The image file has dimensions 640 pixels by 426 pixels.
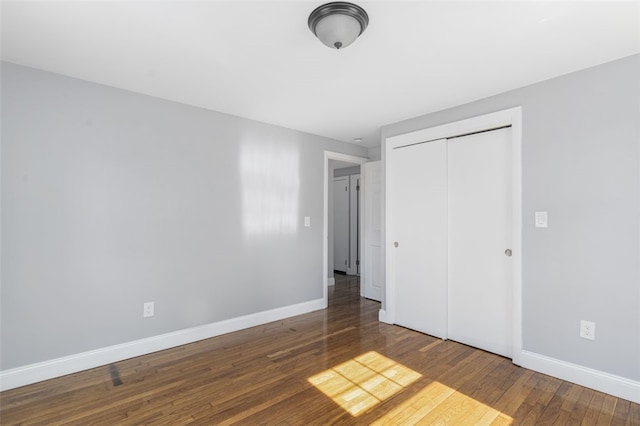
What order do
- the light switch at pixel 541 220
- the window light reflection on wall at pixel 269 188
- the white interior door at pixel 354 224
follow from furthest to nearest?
the white interior door at pixel 354 224, the window light reflection on wall at pixel 269 188, the light switch at pixel 541 220

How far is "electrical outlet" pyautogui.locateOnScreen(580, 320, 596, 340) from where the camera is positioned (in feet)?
7.55

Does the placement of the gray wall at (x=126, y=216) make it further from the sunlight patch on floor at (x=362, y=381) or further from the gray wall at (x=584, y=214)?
the gray wall at (x=584, y=214)

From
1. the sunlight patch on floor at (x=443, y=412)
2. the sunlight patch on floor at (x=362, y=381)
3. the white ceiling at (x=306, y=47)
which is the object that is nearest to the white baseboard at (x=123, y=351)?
the sunlight patch on floor at (x=362, y=381)

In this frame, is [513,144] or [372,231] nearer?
[513,144]

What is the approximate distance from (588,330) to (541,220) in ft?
2.92

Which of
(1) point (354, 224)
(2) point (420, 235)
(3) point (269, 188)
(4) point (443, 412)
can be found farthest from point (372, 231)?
(4) point (443, 412)

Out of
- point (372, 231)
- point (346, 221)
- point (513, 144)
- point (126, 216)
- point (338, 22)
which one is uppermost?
point (338, 22)

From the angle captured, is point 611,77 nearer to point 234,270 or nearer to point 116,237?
point 234,270

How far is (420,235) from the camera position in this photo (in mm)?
3492

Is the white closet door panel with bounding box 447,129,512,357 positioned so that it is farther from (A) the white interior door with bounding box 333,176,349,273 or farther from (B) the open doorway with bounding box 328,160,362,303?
(A) the white interior door with bounding box 333,176,349,273

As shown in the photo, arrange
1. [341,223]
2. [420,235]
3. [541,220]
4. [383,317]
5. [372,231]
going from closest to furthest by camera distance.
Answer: [541,220] → [420,235] → [383,317] → [372,231] → [341,223]

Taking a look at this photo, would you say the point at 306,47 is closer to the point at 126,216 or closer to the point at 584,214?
the point at 126,216

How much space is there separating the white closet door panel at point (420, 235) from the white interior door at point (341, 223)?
2.94 metres

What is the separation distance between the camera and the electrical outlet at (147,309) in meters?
2.86
